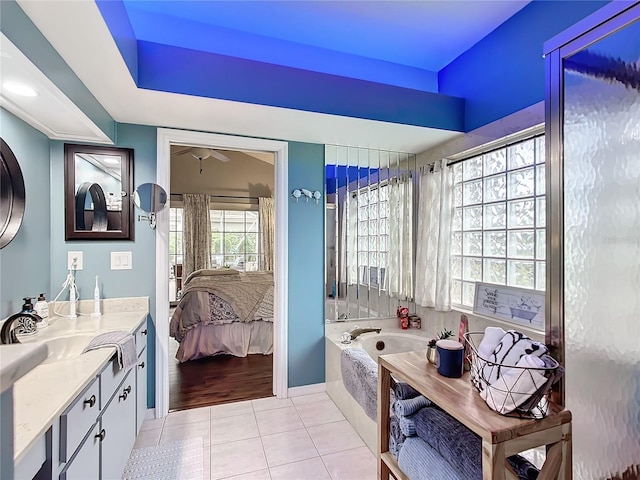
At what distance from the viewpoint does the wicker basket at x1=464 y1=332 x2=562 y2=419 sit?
0.87 m

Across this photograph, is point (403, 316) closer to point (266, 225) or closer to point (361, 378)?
point (361, 378)

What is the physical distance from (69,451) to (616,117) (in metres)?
2.01

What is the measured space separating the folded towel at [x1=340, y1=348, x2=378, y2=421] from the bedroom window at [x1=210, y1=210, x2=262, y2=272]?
4.66m

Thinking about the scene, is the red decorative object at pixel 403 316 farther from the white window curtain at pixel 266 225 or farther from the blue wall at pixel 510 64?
the white window curtain at pixel 266 225

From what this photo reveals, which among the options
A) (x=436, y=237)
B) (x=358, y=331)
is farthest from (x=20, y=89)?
(x=436, y=237)

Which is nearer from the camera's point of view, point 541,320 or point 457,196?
point 541,320

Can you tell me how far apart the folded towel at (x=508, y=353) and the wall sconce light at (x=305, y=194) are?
83.2 inches

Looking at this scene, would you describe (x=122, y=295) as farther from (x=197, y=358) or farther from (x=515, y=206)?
(x=515, y=206)

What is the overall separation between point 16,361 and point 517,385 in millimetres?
1070

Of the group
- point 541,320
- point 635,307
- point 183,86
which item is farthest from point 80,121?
point 541,320

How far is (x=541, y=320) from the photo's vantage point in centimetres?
199

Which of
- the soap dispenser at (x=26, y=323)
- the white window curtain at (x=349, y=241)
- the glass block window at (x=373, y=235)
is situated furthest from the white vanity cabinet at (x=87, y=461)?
the glass block window at (x=373, y=235)

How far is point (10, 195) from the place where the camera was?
5.52 feet

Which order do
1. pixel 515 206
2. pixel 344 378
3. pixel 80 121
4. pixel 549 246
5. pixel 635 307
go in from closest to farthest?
pixel 635 307 < pixel 549 246 < pixel 80 121 < pixel 515 206 < pixel 344 378
